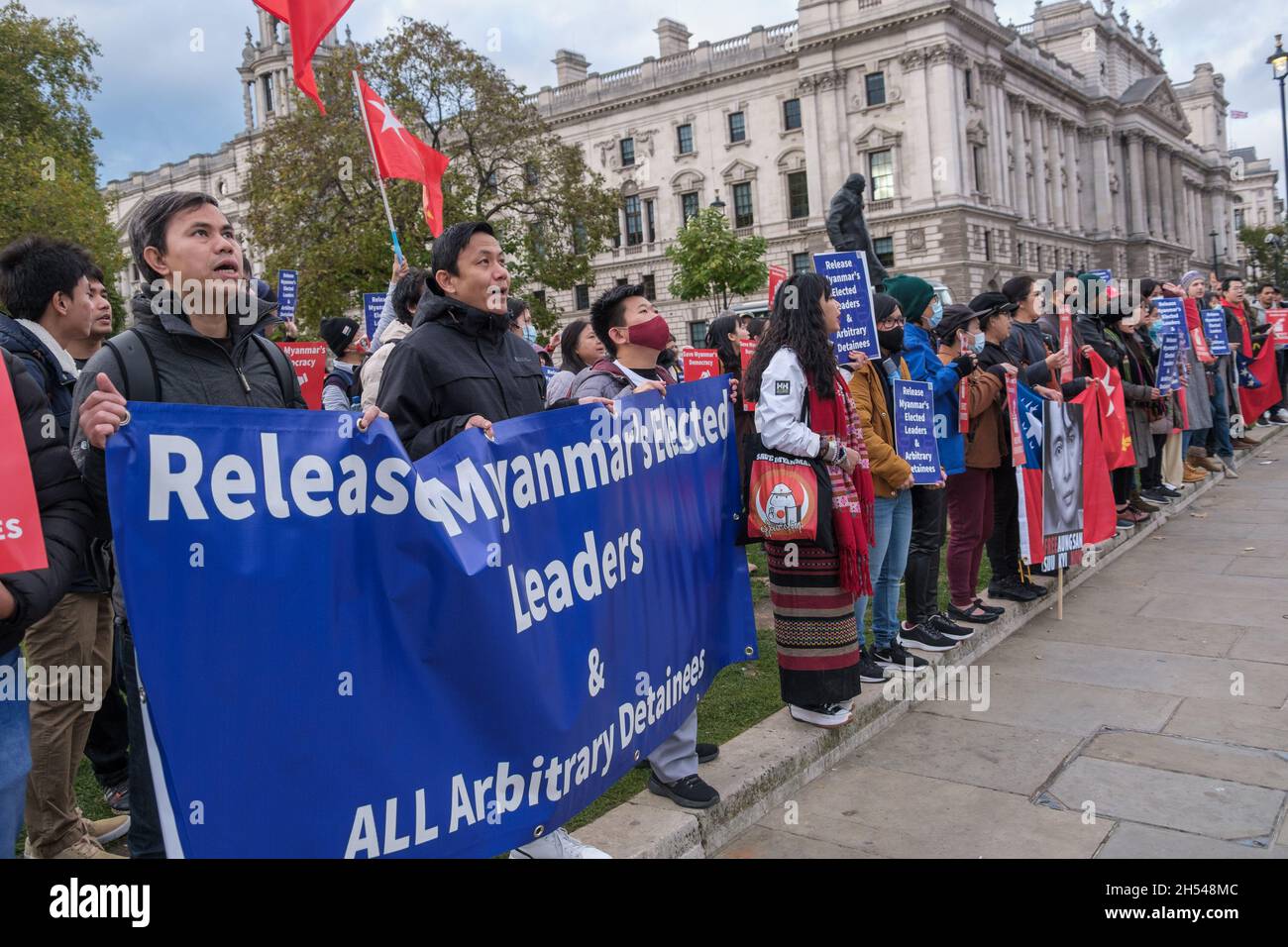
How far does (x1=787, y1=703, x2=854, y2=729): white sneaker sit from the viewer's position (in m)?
4.32

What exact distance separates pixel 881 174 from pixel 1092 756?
52.3 metres

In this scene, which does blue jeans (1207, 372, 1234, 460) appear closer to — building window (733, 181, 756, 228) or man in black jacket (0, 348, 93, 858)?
man in black jacket (0, 348, 93, 858)

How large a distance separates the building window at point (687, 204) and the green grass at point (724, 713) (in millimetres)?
55259

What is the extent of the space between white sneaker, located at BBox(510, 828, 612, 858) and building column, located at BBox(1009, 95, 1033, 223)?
203 feet

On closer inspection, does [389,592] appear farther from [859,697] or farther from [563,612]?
[859,697]

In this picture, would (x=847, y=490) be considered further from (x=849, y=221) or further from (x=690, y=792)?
(x=849, y=221)

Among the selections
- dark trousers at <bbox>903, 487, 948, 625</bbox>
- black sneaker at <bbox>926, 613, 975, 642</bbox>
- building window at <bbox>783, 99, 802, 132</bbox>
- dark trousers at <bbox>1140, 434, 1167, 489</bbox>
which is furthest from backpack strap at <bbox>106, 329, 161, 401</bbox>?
building window at <bbox>783, 99, 802, 132</bbox>

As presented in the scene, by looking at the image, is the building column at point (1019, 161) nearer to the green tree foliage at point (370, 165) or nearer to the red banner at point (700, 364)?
the green tree foliage at point (370, 165)

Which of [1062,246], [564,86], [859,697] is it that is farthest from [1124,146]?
[859,697]

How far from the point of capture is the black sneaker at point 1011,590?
6.55m

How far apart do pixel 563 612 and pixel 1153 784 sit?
2.47m

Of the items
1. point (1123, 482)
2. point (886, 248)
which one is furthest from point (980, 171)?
point (1123, 482)

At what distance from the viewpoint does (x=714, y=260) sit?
4728 centimetres

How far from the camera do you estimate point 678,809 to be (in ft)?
11.8
